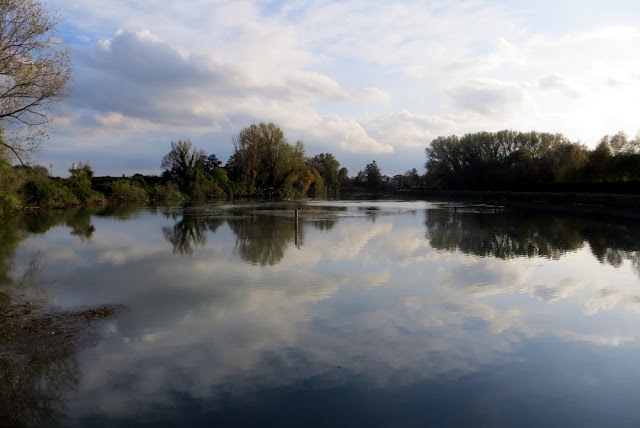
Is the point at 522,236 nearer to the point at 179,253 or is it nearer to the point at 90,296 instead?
the point at 179,253

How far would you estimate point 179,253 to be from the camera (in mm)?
13102

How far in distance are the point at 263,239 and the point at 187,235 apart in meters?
3.54

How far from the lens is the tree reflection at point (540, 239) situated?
1342 cm

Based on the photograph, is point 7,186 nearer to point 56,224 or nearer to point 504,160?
point 56,224

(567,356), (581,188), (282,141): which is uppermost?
(282,141)

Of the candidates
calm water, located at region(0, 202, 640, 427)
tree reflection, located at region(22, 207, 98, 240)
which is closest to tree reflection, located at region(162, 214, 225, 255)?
calm water, located at region(0, 202, 640, 427)

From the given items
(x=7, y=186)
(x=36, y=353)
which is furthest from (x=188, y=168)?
(x=36, y=353)

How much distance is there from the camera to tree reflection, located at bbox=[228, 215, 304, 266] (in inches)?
482

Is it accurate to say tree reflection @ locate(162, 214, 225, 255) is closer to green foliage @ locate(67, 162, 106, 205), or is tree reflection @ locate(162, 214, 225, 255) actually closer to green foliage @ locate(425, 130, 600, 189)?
green foliage @ locate(67, 162, 106, 205)

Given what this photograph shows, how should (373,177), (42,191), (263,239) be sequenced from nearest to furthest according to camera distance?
(263,239)
(42,191)
(373,177)

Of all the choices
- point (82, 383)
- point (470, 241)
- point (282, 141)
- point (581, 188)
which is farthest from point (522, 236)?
point (282, 141)

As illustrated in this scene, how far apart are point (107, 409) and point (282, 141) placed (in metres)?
59.0

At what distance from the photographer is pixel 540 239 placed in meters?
16.7

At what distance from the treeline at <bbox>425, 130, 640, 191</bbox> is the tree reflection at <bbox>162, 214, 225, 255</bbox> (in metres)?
34.3
